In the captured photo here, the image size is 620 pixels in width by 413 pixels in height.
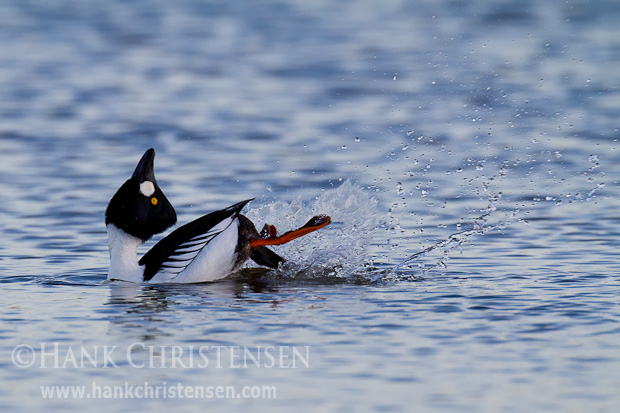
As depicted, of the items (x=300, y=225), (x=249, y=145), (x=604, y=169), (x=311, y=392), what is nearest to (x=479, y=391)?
(x=311, y=392)

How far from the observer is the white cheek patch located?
1081 centimetres

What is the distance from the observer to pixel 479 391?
704cm

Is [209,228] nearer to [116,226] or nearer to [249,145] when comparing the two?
[116,226]

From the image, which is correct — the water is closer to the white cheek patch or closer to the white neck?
the white neck

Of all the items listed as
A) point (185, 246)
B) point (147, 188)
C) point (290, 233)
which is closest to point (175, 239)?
point (185, 246)

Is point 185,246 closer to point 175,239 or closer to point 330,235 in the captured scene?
point 175,239

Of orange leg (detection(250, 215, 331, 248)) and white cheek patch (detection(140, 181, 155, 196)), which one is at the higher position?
white cheek patch (detection(140, 181, 155, 196))

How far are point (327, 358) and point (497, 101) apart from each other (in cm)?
1092

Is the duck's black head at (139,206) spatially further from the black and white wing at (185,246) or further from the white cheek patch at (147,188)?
the black and white wing at (185,246)

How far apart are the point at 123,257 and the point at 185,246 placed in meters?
0.54

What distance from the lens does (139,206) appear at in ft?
35.5

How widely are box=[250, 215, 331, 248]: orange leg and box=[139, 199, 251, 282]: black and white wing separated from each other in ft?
0.77

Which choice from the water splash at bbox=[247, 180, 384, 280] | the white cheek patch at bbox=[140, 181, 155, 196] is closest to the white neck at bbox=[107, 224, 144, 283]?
the white cheek patch at bbox=[140, 181, 155, 196]

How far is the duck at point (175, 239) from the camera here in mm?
10461
